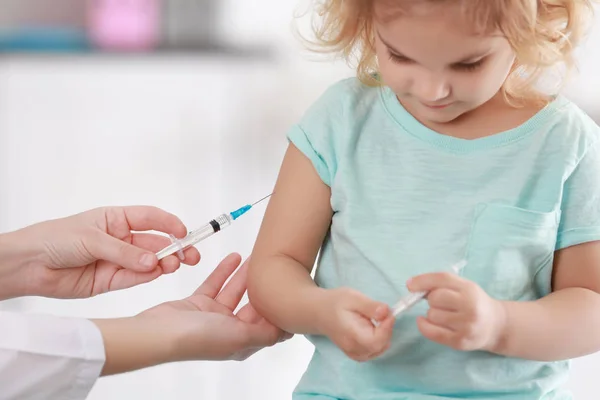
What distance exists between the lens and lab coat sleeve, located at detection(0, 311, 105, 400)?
3.28 ft

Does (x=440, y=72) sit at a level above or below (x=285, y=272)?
above

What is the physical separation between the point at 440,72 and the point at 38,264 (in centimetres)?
69

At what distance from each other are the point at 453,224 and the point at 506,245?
2.6 inches

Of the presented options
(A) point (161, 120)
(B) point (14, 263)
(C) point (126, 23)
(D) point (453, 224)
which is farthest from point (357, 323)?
(C) point (126, 23)

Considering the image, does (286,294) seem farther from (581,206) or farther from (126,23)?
(126,23)

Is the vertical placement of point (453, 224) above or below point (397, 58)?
below

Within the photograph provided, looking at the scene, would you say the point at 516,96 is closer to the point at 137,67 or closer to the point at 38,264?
the point at 38,264

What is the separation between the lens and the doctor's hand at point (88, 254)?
1.33 m

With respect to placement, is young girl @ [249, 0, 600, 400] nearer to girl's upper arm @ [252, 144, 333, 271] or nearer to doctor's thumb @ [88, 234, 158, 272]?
girl's upper arm @ [252, 144, 333, 271]

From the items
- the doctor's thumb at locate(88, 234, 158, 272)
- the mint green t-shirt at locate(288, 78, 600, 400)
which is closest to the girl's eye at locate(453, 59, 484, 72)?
the mint green t-shirt at locate(288, 78, 600, 400)

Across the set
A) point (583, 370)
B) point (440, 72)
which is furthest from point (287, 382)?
point (440, 72)

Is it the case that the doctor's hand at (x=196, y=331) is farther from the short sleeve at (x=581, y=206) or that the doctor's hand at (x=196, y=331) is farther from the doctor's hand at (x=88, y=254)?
the short sleeve at (x=581, y=206)

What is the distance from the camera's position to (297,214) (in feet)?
3.82

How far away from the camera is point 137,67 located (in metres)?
2.28
